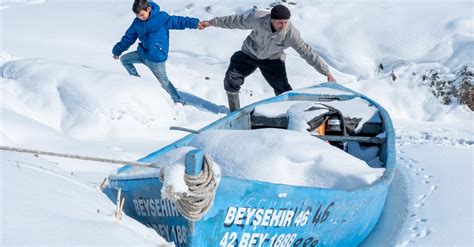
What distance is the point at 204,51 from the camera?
11625 mm

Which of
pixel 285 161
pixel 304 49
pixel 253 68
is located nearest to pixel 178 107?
pixel 253 68

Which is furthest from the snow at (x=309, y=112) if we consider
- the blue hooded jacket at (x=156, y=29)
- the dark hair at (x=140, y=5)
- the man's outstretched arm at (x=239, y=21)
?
the dark hair at (x=140, y=5)

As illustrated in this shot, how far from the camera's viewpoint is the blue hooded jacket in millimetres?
8781

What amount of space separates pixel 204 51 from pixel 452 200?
268 inches

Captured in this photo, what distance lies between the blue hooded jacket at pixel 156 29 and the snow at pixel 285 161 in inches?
160

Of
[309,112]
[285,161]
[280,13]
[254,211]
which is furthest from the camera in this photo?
[280,13]

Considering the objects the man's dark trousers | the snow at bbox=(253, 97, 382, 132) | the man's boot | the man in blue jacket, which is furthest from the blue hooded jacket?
the snow at bbox=(253, 97, 382, 132)

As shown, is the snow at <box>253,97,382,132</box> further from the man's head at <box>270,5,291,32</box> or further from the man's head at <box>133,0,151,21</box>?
the man's head at <box>133,0,151,21</box>

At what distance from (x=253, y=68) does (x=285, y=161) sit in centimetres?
436

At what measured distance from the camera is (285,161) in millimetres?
4676

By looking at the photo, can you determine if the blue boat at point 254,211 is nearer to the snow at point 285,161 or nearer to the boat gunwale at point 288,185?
the boat gunwale at point 288,185

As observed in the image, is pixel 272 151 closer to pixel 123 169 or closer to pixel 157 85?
pixel 123 169

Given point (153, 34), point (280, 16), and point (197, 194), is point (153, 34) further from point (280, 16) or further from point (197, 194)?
point (197, 194)

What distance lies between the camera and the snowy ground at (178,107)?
3770 millimetres
